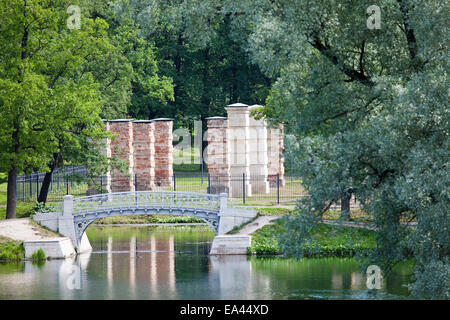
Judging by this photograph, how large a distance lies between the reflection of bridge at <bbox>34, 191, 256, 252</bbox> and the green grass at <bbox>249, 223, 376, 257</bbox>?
1.42m

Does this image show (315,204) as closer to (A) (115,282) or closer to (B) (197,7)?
(B) (197,7)

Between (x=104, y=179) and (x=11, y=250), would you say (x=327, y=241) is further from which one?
(x=104, y=179)

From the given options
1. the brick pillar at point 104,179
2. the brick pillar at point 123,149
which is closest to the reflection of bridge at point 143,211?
the brick pillar at point 104,179

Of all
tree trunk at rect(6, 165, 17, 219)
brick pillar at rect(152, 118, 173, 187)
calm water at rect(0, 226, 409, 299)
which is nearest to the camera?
calm water at rect(0, 226, 409, 299)

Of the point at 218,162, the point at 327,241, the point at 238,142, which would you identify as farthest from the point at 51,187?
the point at 327,241

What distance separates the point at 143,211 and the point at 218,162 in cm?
673

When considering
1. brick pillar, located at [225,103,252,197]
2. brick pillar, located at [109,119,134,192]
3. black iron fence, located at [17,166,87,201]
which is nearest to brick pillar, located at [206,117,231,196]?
brick pillar, located at [225,103,252,197]

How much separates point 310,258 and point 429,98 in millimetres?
15501

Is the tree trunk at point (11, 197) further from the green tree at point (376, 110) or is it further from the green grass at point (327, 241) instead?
the green tree at point (376, 110)

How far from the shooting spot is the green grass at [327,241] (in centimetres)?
3628

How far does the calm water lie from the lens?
95.3ft

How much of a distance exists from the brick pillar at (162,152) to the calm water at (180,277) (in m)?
9.14

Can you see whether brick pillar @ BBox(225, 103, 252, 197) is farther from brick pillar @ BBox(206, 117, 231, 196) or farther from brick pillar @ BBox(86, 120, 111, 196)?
brick pillar @ BBox(86, 120, 111, 196)
